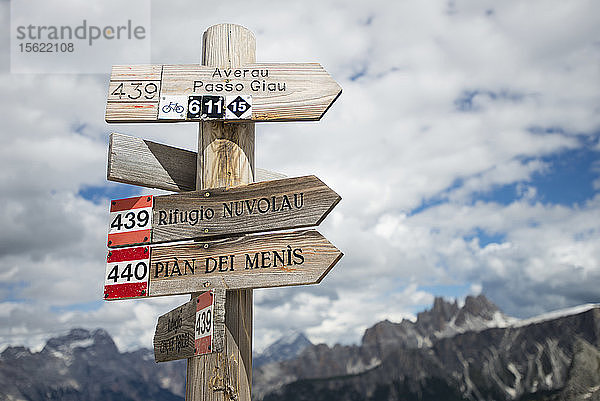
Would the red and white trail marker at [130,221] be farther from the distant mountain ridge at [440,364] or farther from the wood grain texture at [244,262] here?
the distant mountain ridge at [440,364]

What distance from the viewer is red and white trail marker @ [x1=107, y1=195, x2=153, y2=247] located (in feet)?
12.7

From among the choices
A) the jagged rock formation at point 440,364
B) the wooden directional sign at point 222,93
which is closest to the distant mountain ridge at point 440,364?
the jagged rock formation at point 440,364

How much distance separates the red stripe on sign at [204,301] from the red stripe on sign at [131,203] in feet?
2.94

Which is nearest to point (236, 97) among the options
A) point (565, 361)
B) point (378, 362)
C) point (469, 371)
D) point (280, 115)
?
point (280, 115)

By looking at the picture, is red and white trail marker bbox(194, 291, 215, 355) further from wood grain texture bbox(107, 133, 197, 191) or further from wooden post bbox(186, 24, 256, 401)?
wood grain texture bbox(107, 133, 197, 191)

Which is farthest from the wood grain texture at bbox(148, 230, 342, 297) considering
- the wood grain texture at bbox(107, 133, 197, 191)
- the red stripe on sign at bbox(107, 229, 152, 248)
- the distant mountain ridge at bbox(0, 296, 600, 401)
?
the distant mountain ridge at bbox(0, 296, 600, 401)

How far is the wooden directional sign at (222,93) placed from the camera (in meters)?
4.09

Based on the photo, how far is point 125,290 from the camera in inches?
148

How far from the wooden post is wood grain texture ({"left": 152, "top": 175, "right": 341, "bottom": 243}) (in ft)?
0.77

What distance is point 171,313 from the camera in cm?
386

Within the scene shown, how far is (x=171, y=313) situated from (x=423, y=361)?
132335 mm

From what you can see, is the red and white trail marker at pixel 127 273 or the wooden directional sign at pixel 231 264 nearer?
the wooden directional sign at pixel 231 264

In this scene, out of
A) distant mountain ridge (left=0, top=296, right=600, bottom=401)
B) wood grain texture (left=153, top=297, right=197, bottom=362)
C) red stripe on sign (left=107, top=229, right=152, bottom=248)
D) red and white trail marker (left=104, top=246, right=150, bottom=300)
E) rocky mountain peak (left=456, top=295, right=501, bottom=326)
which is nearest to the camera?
wood grain texture (left=153, top=297, right=197, bottom=362)

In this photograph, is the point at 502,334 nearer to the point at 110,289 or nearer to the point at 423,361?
the point at 423,361
